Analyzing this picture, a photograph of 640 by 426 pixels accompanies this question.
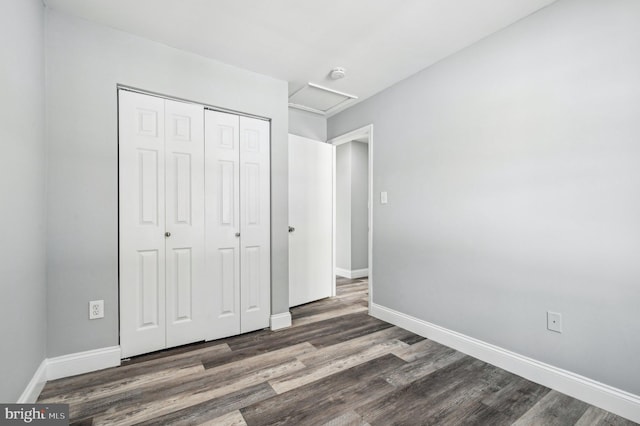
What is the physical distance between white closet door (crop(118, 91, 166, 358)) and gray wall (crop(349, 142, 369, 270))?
3356mm

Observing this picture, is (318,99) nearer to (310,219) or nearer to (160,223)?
(310,219)

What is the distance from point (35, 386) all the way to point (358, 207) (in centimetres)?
439

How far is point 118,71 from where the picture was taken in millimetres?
2141

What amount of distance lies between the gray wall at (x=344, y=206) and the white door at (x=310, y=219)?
1307 millimetres

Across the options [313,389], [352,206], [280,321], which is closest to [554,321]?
[313,389]

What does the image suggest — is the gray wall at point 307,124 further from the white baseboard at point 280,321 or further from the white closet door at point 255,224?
the white baseboard at point 280,321

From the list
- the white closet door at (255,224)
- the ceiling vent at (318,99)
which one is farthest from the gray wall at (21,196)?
the ceiling vent at (318,99)

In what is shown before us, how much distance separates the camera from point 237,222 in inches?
105

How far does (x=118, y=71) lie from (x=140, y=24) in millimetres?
380

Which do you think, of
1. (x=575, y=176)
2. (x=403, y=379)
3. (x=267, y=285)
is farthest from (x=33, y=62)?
(x=575, y=176)

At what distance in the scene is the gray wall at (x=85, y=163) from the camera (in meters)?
1.94

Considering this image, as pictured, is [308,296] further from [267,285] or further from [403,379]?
[403,379]

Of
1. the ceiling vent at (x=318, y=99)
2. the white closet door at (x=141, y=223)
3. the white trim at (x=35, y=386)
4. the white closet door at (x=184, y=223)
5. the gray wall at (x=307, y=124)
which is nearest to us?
the white trim at (x=35, y=386)

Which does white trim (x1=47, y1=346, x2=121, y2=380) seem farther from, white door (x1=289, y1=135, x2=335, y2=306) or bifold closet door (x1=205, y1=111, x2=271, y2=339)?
white door (x1=289, y1=135, x2=335, y2=306)
